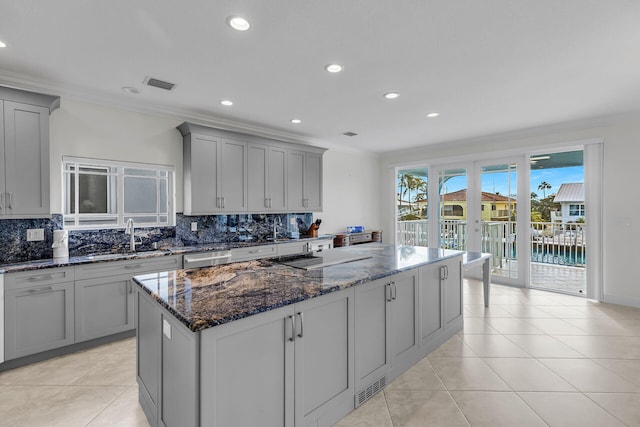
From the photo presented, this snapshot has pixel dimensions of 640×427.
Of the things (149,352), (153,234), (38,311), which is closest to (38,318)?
(38,311)

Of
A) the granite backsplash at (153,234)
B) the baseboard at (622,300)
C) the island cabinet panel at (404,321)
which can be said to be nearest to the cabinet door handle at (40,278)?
the granite backsplash at (153,234)

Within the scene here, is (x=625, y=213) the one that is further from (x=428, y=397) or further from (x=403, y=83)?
(x=428, y=397)

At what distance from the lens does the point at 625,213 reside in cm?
407

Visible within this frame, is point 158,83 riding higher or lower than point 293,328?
higher

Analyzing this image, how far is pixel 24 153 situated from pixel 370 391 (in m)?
3.54

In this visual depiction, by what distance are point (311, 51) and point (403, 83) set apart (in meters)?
1.07

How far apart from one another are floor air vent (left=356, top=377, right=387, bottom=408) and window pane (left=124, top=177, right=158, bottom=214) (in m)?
3.27

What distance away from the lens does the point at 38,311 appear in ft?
8.68

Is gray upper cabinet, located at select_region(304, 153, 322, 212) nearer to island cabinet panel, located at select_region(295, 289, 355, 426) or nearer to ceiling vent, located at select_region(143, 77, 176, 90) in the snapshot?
ceiling vent, located at select_region(143, 77, 176, 90)

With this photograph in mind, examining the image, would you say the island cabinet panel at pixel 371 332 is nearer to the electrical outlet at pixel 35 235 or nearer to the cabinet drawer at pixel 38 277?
the cabinet drawer at pixel 38 277

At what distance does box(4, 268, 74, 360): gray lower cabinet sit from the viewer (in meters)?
2.53

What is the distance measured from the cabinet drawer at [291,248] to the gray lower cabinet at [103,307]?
1.90m

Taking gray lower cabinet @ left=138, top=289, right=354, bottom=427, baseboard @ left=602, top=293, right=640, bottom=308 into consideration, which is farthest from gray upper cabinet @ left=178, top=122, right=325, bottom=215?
baseboard @ left=602, top=293, right=640, bottom=308

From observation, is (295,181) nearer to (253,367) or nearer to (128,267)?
(128,267)
